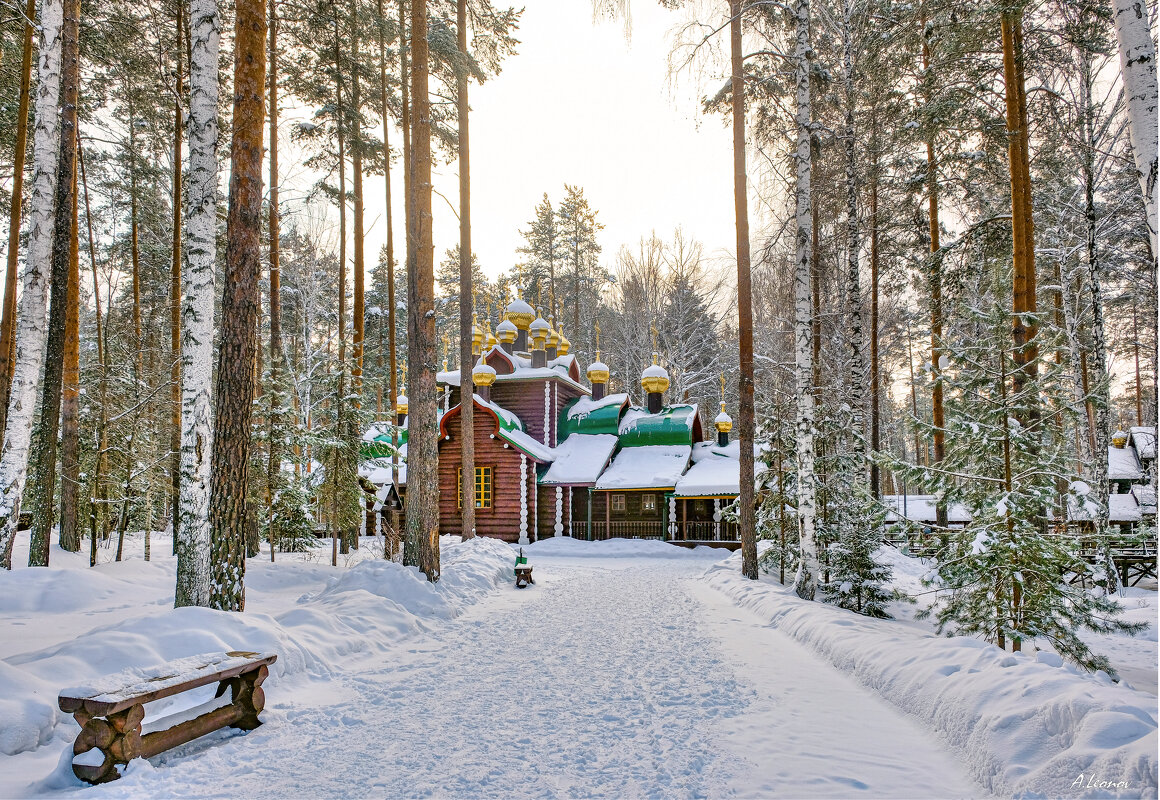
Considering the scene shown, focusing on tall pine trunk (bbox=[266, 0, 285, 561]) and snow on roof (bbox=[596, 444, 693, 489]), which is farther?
snow on roof (bbox=[596, 444, 693, 489])

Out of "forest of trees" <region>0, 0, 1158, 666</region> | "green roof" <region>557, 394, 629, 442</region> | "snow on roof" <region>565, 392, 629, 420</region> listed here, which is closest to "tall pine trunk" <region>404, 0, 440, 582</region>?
"forest of trees" <region>0, 0, 1158, 666</region>

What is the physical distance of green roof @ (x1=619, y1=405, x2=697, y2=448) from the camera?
23.9 meters

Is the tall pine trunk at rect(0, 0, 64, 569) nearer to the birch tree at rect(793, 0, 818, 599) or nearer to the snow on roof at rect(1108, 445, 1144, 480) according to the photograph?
the birch tree at rect(793, 0, 818, 599)

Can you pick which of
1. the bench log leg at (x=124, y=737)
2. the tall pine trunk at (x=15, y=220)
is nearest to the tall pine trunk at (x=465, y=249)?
the tall pine trunk at (x=15, y=220)

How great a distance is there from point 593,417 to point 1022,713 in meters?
21.6

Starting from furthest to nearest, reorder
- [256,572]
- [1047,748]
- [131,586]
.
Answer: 1. [256,572]
2. [131,586]
3. [1047,748]

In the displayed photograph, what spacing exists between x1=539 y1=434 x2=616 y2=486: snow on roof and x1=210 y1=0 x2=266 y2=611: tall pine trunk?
52.6 ft

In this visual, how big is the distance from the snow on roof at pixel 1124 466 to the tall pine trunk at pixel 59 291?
1278 inches

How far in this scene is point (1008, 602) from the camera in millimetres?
5895

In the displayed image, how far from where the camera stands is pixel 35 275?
25.3ft

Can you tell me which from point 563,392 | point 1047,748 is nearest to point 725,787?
point 1047,748

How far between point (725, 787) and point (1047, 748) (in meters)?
1.67

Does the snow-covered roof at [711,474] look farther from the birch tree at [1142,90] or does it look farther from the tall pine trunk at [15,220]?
the tall pine trunk at [15,220]

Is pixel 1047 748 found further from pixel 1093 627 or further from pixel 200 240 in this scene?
pixel 200 240
